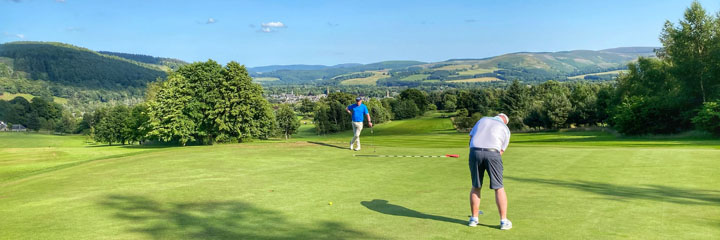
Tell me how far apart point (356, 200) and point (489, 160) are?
4.10 metres

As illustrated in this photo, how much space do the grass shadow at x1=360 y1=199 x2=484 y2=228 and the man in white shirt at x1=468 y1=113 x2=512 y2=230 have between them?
2.29ft

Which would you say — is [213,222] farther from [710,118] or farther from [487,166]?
[710,118]

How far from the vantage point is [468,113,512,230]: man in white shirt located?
347 inches

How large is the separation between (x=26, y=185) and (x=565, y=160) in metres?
21.8

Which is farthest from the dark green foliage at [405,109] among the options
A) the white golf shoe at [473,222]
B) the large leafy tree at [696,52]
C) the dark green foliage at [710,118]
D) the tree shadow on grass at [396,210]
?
the white golf shoe at [473,222]

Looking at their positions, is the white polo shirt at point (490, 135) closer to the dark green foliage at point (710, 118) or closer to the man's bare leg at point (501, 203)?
the man's bare leg at point (501, 203)

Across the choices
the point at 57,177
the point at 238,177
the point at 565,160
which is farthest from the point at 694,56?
the point at 57,177

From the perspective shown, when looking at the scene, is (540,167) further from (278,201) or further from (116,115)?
(116,115)

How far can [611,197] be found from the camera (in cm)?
1173

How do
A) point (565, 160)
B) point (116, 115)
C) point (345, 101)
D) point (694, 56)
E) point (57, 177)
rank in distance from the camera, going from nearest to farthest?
point (57, 177)
point (565, 160)
point (694, 56)
point (116, 115)
point (345, 101)

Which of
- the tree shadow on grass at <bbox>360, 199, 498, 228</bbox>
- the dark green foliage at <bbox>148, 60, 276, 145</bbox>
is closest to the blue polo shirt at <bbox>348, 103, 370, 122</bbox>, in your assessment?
the tree shadow on grass at <bbox>360, 199, 498, 228</bbox>

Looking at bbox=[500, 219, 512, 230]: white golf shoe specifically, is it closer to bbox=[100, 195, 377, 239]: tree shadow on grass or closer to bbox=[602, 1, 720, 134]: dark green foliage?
bbox=[100, 195, 377, 239]: tree shadow on grass

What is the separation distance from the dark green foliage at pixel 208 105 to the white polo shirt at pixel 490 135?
53.5 metres

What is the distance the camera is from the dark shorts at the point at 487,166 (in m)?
8.84
